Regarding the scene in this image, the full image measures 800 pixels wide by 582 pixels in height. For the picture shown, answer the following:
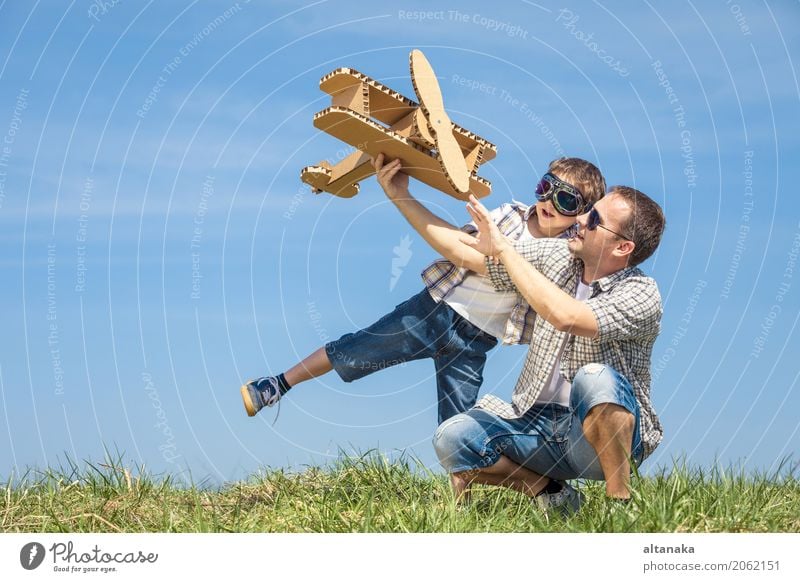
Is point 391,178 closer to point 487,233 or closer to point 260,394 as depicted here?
point 487,233

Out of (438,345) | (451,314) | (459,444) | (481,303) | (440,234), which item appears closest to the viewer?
(459,444)

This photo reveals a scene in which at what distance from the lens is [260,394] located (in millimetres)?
8984

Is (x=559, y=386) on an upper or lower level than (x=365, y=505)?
upper

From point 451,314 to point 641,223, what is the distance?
206 centimetres

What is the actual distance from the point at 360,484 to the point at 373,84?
3491mm

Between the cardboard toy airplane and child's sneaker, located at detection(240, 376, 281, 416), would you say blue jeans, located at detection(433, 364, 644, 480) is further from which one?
child's sneaker, located at detection(240, 376, 281, 416)

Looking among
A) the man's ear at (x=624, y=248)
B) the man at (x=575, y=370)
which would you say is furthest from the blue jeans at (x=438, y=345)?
the man's ear at (x=624, y=248)

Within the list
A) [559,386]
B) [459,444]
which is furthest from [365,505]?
[559,386]

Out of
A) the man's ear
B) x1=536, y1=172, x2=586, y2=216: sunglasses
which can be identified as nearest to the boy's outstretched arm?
x1=536, y1=172, x2=586, y2=216: sunglasses

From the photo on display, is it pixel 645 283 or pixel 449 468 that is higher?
pixel 645 283

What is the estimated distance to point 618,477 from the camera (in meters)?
6.31
